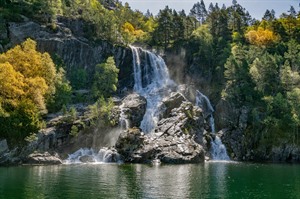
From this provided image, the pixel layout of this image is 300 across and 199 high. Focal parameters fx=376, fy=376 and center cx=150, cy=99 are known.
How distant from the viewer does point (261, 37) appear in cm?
12744

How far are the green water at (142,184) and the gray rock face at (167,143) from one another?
15501 mm

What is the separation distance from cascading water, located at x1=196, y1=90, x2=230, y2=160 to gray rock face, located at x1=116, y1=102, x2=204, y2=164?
578cm

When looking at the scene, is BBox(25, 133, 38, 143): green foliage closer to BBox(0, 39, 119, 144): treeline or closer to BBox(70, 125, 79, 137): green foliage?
BBox(0, 39, 119, 144): treeline

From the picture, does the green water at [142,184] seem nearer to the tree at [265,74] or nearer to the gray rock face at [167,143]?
the gray rock face at [167,143]

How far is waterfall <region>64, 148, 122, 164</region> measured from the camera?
7662 centimetres

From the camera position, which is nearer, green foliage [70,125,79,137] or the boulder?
green foliage [70,125,79,137]

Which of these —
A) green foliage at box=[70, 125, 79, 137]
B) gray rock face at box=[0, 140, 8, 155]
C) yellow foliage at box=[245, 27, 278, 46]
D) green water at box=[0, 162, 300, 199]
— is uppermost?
yellow foliage at box=[245, 27, 278, 46]

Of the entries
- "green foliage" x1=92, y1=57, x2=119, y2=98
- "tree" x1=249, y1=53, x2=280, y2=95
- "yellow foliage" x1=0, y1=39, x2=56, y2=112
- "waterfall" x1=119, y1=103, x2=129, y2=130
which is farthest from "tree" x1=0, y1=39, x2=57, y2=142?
"tree" x1=249, y1=53, x2=280, y2=95

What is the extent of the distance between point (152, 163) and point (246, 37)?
75.0m

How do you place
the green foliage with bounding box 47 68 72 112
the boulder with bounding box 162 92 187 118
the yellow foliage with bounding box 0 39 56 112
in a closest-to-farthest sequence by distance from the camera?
the yellow foliage with bounding box 0 39 56 112, the green foliage with bounding box 47 68 72 112, the boulder with bounding box 162 92 187 118

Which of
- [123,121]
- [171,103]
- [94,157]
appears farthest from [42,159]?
[171,103]

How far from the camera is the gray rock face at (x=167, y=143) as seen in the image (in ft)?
252

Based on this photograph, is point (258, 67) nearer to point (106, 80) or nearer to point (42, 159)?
point (106, 80)

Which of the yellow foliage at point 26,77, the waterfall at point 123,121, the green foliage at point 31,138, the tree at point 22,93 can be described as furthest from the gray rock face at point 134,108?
the green foliage at point 31,138
